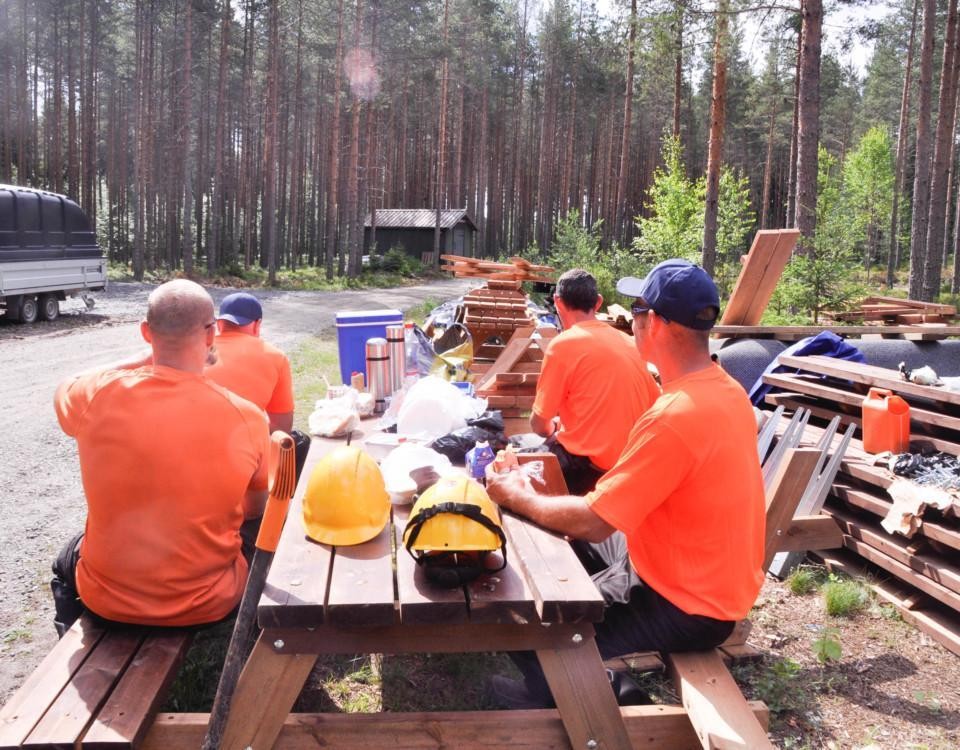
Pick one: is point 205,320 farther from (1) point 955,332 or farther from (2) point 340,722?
(1) point 955,332

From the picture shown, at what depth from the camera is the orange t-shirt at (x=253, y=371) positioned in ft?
14.4

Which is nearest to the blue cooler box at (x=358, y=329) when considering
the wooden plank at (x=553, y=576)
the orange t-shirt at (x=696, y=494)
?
the wooden plank at (x=553, y=576)

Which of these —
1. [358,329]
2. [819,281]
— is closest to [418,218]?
[819,281]

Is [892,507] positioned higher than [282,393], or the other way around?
[282,393]

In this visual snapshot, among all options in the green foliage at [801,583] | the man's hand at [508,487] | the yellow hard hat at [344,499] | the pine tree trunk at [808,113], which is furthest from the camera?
the pine tree trunk at [808,113]

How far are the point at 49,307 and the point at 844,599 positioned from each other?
17.5 meters

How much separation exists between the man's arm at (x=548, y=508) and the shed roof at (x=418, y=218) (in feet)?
136

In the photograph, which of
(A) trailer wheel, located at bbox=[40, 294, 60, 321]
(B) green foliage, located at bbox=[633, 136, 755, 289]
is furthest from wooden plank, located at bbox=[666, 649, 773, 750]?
(B) green foliage, located at bbox=[633, 136, 755, 289]

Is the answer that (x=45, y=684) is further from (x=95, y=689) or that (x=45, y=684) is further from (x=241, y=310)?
(x=241, y=310)

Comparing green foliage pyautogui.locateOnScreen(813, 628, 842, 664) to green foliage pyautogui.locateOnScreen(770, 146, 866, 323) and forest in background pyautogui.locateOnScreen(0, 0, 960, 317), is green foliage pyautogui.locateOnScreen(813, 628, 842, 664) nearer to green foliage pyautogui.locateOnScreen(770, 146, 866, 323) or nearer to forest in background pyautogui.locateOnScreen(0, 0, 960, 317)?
forest in background pyautogui.locateOnScreen(0, 0, 960, 317)

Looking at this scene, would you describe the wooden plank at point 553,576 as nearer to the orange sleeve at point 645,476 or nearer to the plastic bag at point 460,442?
the orange sleeve at point 645,476

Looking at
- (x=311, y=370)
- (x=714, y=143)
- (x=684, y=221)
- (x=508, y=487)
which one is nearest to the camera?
(x=508, y=487)

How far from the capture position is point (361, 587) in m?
2.30

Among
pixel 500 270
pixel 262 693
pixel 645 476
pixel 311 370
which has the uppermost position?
pixel 500 270
